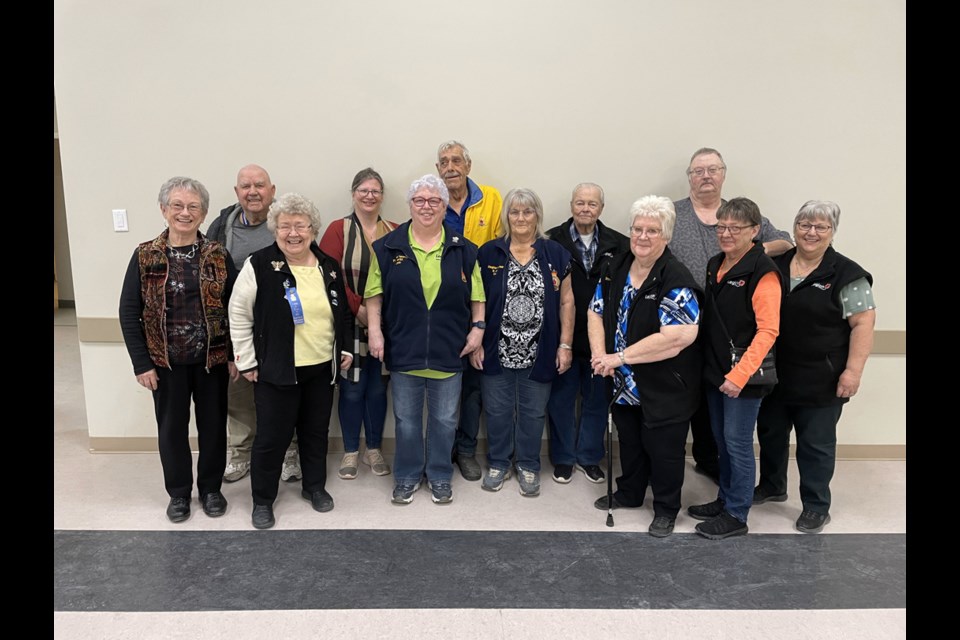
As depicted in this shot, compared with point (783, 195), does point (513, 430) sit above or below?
below

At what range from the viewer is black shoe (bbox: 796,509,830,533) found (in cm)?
277

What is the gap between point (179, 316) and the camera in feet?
8.54

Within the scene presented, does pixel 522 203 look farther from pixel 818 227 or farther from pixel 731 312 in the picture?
pixel 818 227

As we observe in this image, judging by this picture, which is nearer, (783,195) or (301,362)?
(301,362)

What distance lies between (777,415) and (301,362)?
2.23 meters

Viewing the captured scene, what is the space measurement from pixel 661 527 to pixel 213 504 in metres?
2.09

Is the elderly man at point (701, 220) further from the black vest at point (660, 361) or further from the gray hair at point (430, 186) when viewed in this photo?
the gray hair at point (430, 186)

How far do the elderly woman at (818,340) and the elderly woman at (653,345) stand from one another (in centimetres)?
45

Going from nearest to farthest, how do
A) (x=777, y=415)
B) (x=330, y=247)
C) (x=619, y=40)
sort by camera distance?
(x=777, y=415) < (x=330, y=247) < (x=619, y=40)

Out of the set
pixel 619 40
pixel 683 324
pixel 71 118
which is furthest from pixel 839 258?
pixel 71 118

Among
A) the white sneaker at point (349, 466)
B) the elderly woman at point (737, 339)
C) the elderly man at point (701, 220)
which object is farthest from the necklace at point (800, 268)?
the white sneaker at point (349, 466)

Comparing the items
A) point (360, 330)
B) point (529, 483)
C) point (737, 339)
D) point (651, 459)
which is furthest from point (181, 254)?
point (737, 339)

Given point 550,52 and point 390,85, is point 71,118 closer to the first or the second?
point 390,85

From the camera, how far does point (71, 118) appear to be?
128 inches
